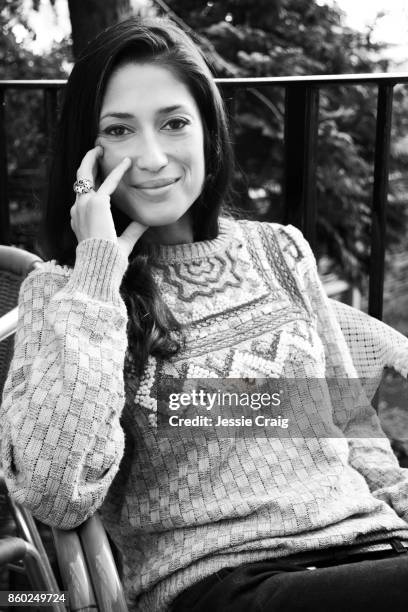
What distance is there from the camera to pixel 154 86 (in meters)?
1.69

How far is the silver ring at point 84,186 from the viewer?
5.41ft

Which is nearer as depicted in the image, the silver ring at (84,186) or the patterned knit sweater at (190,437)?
the patterned knit sweater at (190,437)

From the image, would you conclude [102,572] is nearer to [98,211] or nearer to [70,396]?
[70,396]

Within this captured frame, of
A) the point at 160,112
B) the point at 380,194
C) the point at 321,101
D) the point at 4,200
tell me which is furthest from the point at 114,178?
the point at 321,101

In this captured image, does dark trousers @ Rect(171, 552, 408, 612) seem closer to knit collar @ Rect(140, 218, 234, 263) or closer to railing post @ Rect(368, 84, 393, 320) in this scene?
knit collar @ Rect(140, 218, 234, 263)

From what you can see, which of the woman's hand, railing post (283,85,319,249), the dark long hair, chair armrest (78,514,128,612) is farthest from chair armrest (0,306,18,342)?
railing post (283,85,319,249)

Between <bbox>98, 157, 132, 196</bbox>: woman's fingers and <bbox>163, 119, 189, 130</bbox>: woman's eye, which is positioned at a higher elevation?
<bbox>163, 119, 189, 130</bbox>: woman's eye

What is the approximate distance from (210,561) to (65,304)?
521 millimetres

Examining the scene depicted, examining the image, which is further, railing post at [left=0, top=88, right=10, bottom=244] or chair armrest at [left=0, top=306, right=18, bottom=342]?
railing post at [left=0, top=88, right=10, bottom=244]

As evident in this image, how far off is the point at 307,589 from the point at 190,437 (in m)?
0.40

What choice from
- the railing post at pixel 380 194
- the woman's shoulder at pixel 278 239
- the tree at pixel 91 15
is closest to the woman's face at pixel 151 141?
the woman's shoulder at pixel 278 239

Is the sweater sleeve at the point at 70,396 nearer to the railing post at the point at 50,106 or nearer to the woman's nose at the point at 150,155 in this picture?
the woman's nose at the point at 150,155

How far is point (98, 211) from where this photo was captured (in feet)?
5.23

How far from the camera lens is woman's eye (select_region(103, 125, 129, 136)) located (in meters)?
1.68
